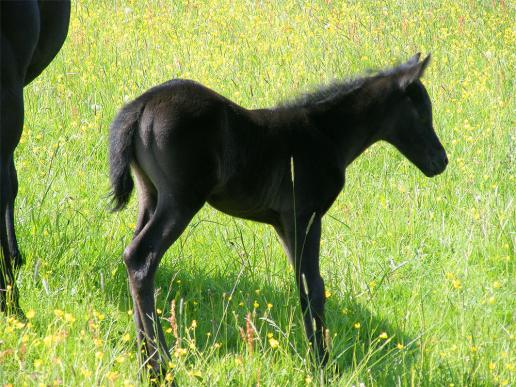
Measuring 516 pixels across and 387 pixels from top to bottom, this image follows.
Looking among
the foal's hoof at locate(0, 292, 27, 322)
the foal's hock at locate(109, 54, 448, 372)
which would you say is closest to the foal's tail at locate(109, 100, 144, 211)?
the foal's hock at locate(109, 54, 448, 372)

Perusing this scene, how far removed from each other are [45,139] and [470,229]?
10.0ft

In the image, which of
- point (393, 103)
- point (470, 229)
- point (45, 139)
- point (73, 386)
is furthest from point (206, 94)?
point (45, 139)

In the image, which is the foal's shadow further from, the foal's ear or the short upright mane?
the foal's ear

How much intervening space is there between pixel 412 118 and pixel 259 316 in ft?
4.40

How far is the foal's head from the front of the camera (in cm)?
448

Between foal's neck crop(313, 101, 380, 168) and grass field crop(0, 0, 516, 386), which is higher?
foal's neck crop(313, 101, 380, 168)

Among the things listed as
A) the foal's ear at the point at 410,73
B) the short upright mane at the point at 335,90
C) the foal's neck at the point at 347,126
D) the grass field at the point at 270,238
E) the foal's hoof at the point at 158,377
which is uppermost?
the foal's ear at the point at 410,73

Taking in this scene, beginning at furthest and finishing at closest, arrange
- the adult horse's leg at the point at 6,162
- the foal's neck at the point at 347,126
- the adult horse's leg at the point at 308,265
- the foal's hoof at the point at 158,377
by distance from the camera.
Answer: the foal's neck at the point at 347,126
the adult horse's leg at the point at 308,265
the adult horse's leg at the point at 6,162
the foal's hoof at the point at 158,377

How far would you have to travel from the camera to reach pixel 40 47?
453cm

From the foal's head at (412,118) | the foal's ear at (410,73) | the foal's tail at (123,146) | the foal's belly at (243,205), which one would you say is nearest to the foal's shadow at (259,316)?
the foal's belly at (243,205)

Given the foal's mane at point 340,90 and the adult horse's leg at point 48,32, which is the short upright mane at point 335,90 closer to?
the foal's mane at point 340,90

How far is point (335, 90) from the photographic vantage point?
Result: 177 inches

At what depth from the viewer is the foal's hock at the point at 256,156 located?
3.73 m

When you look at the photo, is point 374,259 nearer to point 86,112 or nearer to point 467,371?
A: point 467,371
